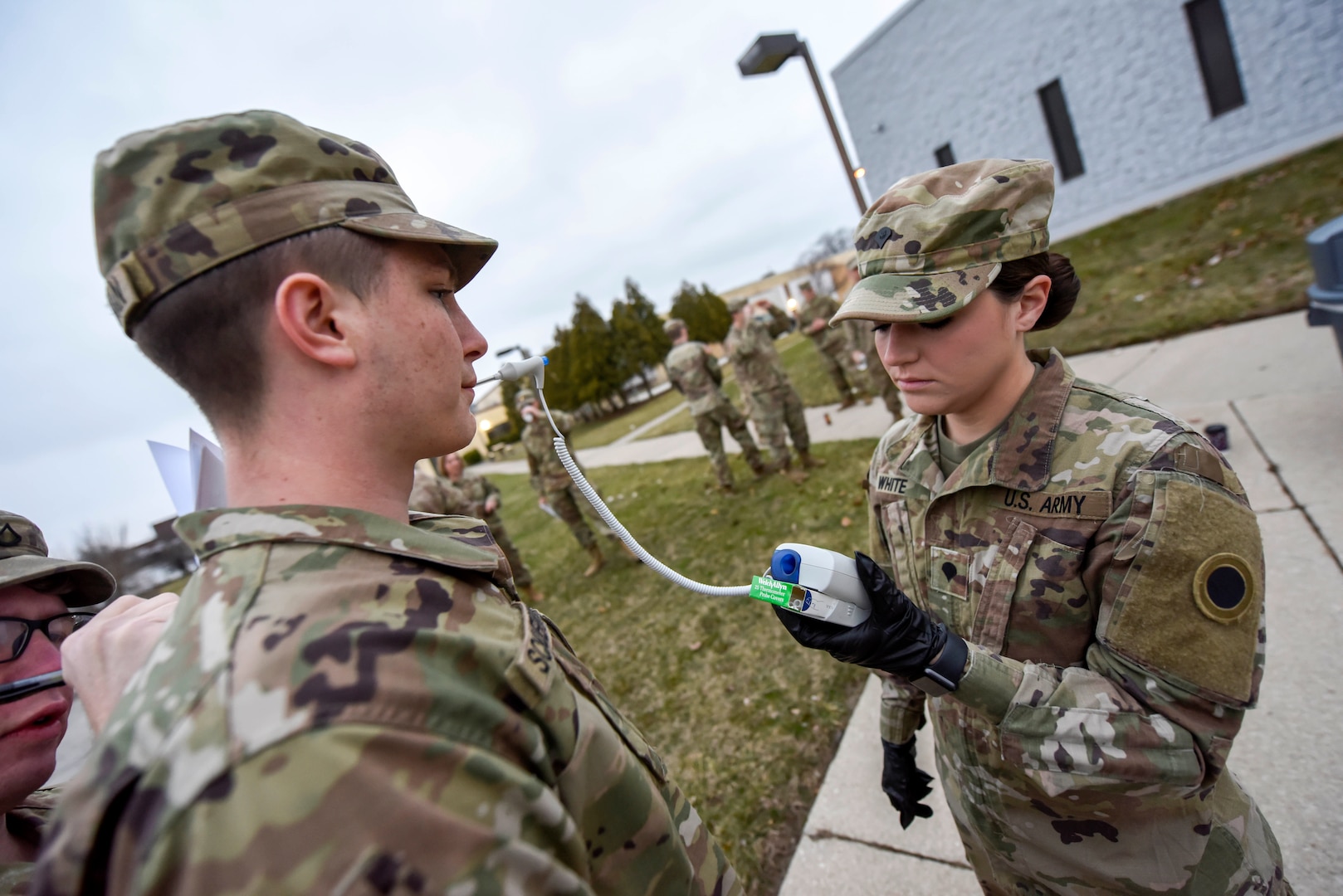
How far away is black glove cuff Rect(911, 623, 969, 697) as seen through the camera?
1.35m

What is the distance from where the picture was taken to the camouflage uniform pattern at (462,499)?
5816 millimetres

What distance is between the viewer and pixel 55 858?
61cm

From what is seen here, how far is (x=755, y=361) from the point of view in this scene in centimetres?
740

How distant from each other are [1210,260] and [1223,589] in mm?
10356

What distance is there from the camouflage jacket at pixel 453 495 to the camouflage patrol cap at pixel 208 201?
457cm

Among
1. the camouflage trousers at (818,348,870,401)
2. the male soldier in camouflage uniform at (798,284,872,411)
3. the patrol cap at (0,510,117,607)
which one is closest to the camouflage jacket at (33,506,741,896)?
the patrol cap at (0,510,117,607)

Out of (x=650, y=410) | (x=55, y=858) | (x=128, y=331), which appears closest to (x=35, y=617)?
(x=128, y=331)

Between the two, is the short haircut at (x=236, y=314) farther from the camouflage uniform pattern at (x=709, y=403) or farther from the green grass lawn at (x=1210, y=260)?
the green grass lawn at (x=1210, y=260)

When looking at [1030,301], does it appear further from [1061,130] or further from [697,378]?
[1061,130]

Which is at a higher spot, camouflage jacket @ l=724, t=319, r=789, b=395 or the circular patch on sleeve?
camouflage jacket @ l=724, t=319, r=789, b=395

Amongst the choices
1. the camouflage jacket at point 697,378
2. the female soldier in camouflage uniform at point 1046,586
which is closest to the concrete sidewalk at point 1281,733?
the female soldier in camouflage uniform at point 1046,586

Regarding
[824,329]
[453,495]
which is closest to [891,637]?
[453,495]

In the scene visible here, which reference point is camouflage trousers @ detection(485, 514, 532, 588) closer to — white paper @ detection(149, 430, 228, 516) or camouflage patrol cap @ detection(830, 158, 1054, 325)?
white paper @ detection(149, 430, 228, 516)

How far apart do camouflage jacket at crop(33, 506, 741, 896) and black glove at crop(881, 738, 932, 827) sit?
1.36 metres
